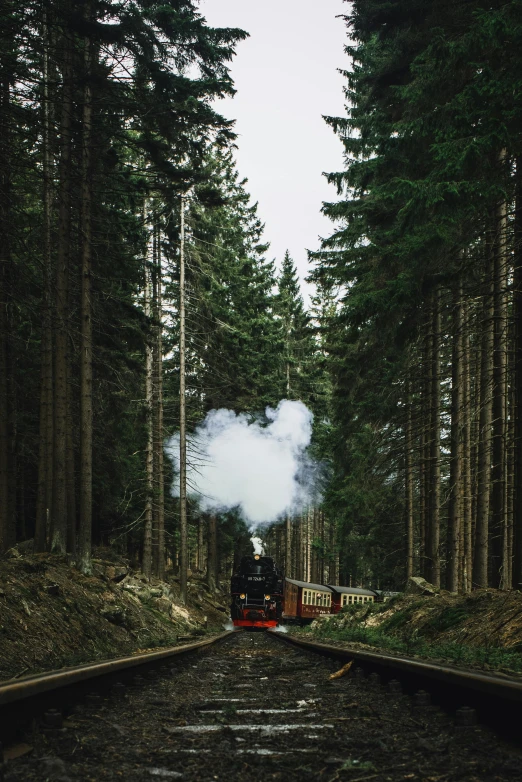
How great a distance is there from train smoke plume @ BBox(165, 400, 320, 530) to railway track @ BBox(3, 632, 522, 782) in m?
28.2

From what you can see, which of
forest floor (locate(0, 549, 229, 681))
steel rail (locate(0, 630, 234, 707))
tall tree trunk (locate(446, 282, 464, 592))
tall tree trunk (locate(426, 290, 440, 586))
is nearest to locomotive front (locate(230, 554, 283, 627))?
tall tree trunk (locate(426, 290, 440, 586))

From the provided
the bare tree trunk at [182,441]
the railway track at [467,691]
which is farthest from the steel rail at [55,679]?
the bare tree trunk at [182,441]

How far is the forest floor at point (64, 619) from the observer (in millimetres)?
7281

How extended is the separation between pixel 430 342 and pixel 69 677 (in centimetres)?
1875

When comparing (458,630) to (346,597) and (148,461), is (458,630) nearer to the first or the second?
(148,461)

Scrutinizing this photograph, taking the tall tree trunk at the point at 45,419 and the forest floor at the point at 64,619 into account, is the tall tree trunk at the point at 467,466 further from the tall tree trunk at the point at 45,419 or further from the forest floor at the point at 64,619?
the tall tree trunk at the point at 45,419

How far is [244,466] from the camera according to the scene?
3453 centimetres

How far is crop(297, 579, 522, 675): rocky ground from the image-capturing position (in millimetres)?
7012

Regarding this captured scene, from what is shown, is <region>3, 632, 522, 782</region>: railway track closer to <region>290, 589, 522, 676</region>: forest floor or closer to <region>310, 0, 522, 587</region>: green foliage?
<region>290, 589, 522, 676</region>: forest floor

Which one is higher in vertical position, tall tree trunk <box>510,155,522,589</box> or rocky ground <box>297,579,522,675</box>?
tall tree trunk <box>510,155,522,589</box>

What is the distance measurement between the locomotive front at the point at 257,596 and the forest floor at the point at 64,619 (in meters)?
10.2

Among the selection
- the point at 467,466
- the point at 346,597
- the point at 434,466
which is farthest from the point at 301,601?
the point at 434,466

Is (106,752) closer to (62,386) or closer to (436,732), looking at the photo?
(436,732)

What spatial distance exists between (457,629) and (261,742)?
7539mm
